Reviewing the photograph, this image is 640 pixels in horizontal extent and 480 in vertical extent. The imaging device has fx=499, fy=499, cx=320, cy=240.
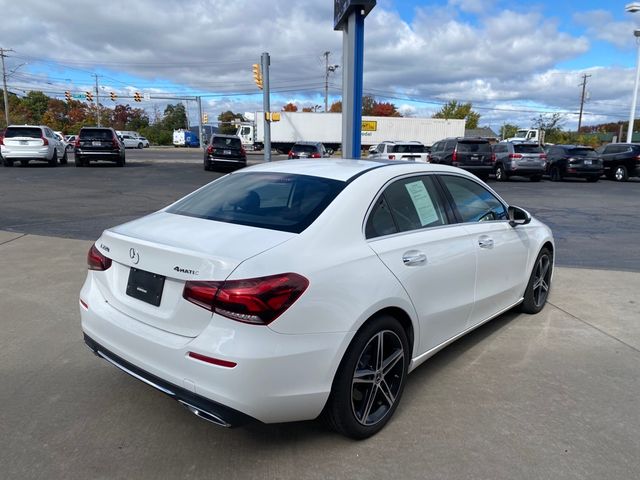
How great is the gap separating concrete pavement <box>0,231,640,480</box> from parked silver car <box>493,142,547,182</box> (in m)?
18.7

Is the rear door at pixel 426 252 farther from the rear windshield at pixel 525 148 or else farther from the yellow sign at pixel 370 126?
the yellow sign at pixel 370 126

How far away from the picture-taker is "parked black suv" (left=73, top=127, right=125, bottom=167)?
22922 millimetres

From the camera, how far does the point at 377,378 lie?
2.94 metres

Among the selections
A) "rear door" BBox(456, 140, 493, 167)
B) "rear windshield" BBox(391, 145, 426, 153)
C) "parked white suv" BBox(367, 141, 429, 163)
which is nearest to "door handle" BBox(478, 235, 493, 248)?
"parked white suv" BBox(367, 141, 429, 163)

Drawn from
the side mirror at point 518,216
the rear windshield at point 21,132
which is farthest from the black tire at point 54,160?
the side mirror at point 518,216

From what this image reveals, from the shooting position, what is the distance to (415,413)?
10.5 feet

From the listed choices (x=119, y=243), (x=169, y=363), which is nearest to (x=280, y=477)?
(x=169, y=363)

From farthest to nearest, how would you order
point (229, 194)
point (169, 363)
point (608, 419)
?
point (229, 194) → point (608, 419) → point (169, 363)

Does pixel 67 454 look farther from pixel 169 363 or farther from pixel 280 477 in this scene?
pixel 280 477

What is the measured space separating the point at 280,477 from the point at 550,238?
3.88m

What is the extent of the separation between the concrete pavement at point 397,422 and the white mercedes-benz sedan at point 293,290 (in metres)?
0.30

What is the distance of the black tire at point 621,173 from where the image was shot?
23281mm

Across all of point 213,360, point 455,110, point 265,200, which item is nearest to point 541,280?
point 265,200

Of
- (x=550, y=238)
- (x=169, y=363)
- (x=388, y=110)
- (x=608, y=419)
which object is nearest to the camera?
(x=169, y=363)
